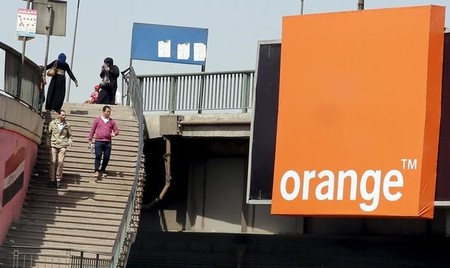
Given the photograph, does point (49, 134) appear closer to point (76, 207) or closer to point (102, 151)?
point (102, 151)

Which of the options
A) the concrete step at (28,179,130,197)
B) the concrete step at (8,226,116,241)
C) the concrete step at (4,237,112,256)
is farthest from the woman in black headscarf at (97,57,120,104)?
the concrete step at (4,237,112,256)

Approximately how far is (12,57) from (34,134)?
Answer: 7.23 feet

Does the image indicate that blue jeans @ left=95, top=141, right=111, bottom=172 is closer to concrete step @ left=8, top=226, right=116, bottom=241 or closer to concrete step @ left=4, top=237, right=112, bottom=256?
concrete step @ left=8, top=226, right=116, bottom=241

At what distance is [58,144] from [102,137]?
39.1 inches

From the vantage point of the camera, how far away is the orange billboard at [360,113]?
3438 cm

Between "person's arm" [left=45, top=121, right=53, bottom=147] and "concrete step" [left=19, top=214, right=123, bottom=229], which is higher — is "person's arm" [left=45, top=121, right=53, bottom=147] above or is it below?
above

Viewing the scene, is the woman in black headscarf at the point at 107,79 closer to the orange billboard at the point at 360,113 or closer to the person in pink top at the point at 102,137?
the person in pink top at the point at 102,137

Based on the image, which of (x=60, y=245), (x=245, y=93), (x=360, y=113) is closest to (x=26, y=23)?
(x=60, y=245)

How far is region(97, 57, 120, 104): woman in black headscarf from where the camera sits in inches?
1583

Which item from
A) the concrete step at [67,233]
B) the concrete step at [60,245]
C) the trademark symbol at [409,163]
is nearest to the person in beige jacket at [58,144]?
the concrete step at [67,233]

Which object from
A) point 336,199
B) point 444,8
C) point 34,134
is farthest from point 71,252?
point 444,8

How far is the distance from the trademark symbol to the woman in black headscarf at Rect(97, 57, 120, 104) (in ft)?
29.1

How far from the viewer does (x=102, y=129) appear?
34.8 metres

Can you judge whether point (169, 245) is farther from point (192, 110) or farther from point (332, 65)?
point (332, 65)
